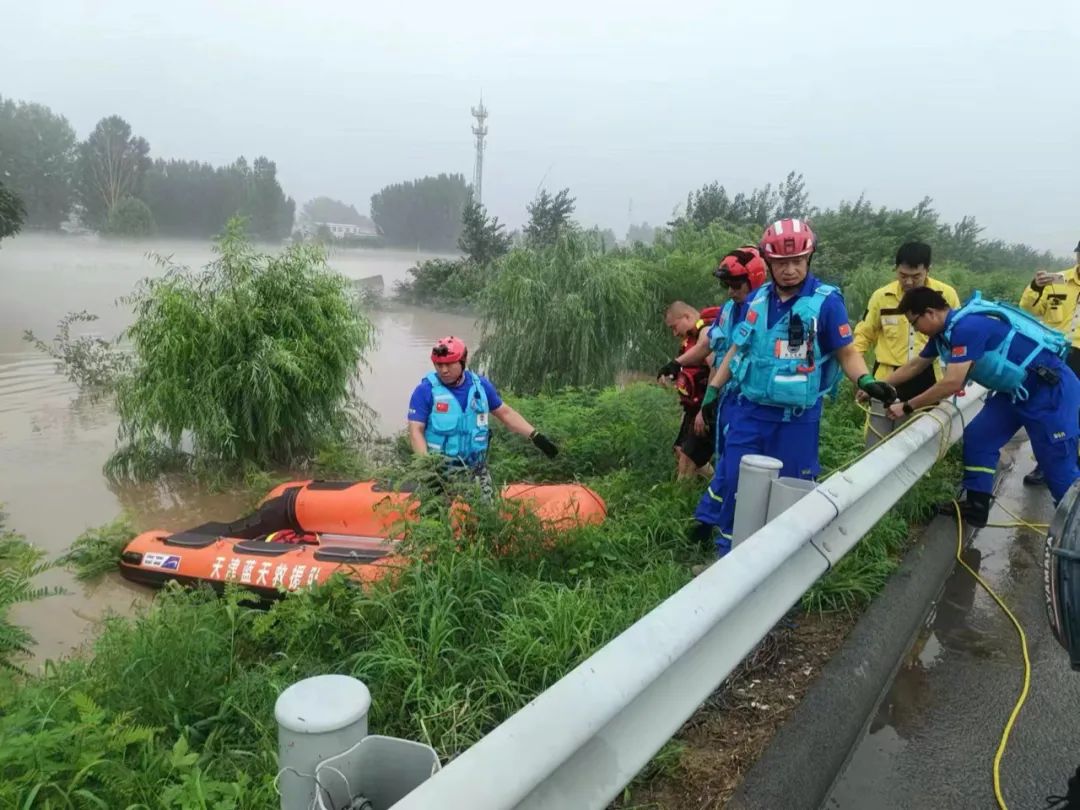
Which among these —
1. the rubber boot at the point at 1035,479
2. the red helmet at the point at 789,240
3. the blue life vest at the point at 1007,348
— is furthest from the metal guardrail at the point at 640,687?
the rubber boot at the point at 1035,479

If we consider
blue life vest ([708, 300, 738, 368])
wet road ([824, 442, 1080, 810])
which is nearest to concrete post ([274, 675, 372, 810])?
wet road ([824, 442, 1080, 810])

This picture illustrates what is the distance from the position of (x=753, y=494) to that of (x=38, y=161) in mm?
52891

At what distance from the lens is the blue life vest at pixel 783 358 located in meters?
3.46

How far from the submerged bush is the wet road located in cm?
630

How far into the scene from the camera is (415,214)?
2574 inches

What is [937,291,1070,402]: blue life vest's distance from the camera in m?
3.97

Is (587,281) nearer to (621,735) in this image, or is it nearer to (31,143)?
(621,735)

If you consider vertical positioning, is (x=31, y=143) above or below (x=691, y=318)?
above

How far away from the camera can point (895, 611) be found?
297 centimetres

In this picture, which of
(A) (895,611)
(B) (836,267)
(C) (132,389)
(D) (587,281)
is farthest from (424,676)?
(B) (836,267)

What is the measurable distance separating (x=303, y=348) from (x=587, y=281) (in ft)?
14.2

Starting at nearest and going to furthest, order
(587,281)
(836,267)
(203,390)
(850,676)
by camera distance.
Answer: (850,676) < (203,390) < (587,281) < (836,267)

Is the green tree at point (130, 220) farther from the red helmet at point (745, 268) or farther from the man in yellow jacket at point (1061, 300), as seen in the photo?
the man in yellow jacket at point (1061, 300)

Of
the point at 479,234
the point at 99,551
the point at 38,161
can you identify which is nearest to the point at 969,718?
the point at 99,551
